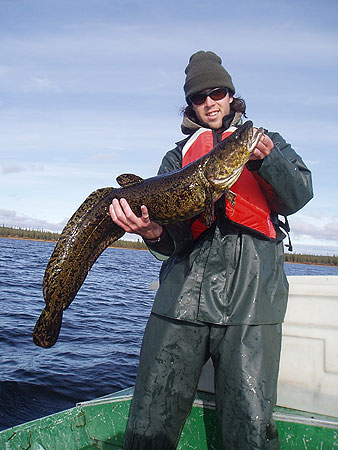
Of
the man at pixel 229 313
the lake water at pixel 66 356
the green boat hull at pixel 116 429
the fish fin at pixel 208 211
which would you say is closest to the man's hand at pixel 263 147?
the man at pixel 229 313

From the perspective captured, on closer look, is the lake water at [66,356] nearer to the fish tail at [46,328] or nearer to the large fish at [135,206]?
the fish tail at [46,328]

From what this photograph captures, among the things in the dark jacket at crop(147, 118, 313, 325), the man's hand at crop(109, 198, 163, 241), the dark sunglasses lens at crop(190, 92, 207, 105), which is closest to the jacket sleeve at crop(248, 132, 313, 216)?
the dark jacket at crop(147, 118, 313, 325)

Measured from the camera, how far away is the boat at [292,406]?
11.4ft

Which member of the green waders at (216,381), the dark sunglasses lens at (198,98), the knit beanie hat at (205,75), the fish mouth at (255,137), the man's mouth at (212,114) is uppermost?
the knit beanie hat at (205,75)

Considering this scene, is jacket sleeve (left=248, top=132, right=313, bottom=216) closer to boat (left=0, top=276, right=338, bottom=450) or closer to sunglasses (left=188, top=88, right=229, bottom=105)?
sunglasses (left=188, top=88, right=229, bottom=105)

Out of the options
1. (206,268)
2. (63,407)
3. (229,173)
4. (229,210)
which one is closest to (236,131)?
(229,173)

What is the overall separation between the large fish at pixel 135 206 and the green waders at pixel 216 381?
81 cm

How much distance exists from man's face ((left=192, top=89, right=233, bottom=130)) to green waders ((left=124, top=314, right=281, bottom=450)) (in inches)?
66.4

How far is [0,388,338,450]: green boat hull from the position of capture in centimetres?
340

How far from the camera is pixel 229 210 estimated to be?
3.25m

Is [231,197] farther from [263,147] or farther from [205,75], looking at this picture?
[205,75]

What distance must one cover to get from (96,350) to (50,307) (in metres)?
6.04

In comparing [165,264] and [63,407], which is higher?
[165,264]

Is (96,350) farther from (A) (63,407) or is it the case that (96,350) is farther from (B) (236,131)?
(B) (236,131)
